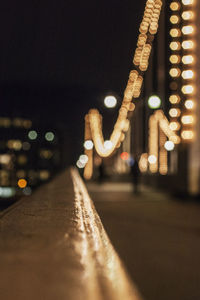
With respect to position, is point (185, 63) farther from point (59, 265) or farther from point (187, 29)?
point (59, 265)

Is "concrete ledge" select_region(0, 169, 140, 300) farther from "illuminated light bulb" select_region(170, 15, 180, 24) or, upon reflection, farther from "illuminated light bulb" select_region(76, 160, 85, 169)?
"illuminated light bulb" select_region(76, 160, 85, 169)

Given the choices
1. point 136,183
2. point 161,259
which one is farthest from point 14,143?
point 161,259

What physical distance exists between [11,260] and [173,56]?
70.2 feet

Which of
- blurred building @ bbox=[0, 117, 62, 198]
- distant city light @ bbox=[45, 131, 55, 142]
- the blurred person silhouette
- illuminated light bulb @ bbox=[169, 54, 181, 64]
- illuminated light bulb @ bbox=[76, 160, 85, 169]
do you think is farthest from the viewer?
distant city light @ bbox=[45, 131, 55, 142]

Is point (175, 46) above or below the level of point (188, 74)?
above

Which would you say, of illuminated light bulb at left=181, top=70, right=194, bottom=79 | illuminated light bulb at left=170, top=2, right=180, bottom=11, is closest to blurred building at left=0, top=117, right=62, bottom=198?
illuminated light bulb at left=170, top=2, right=180, bottom=11

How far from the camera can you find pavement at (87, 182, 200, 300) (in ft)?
18.6

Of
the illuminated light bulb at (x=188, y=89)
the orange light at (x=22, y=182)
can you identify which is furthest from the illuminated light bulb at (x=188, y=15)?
the orange light at (x=22, y=182)


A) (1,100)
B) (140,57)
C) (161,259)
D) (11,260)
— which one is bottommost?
(161,259)

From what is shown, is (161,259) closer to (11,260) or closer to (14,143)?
(11,260)

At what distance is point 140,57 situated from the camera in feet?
118

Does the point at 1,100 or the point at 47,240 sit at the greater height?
the point at 1,100

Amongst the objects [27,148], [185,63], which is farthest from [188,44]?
[27,148]

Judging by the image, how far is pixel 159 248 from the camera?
8.51 meters
